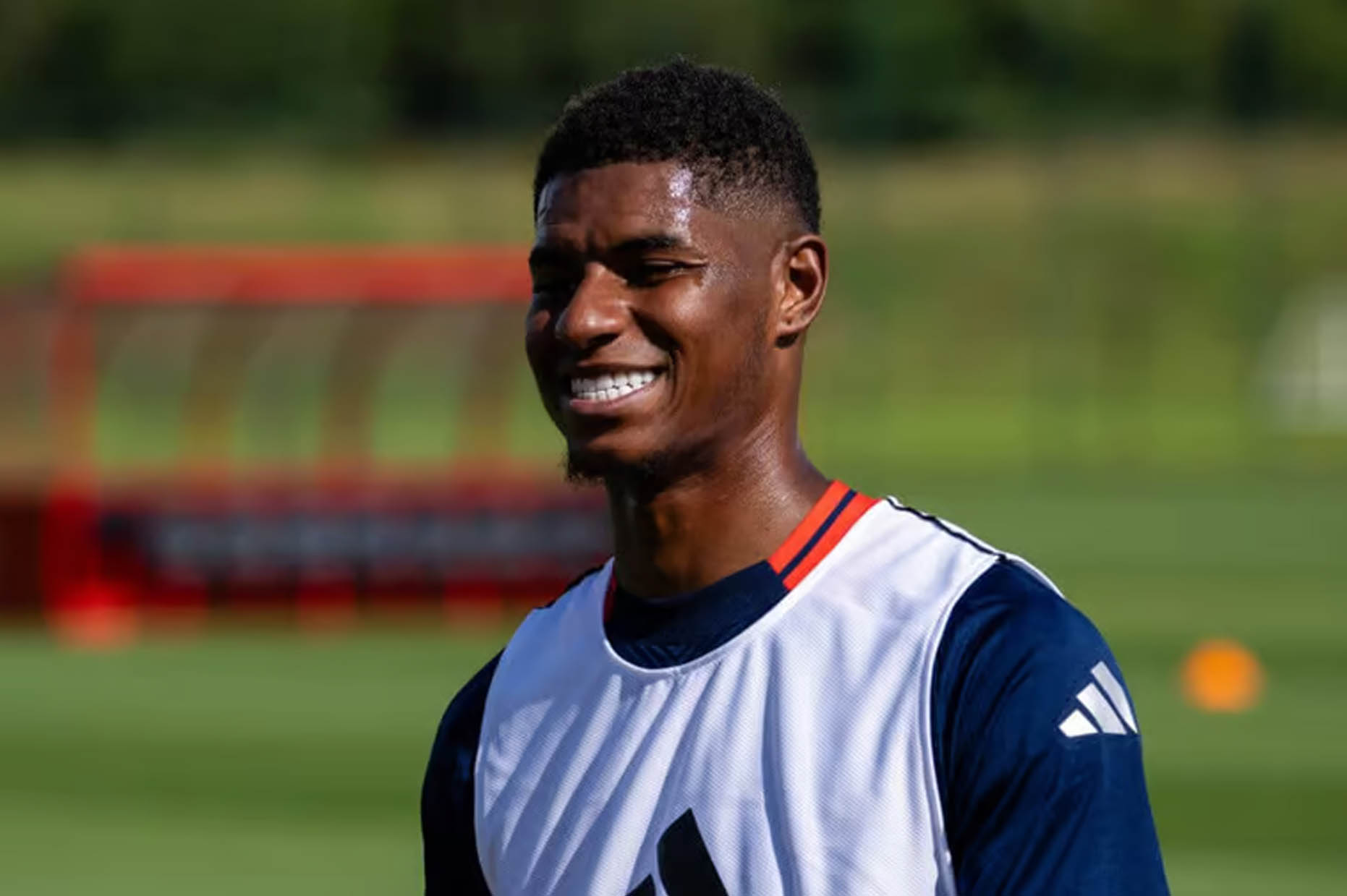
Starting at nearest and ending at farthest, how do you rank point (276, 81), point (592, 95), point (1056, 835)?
1. point (1056, 835)
2. point (592, 95)
3. point (276, 81)

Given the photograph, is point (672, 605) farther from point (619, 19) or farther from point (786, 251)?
point (619, 19)

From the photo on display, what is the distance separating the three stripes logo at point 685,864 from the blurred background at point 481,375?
6.57m

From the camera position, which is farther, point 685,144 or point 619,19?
point 619,19

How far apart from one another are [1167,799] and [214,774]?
425cm

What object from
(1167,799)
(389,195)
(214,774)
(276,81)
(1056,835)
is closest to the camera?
(1056,835)

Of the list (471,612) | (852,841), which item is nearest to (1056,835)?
(852,841)

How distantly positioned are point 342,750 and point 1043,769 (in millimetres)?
10199

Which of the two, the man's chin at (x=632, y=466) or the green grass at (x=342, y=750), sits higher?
the man's chin at (x=632, y=466)

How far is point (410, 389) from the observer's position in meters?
45.1

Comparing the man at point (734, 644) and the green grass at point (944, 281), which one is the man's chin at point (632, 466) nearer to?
the man at point (734, 644)

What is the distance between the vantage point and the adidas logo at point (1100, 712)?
2570 mm

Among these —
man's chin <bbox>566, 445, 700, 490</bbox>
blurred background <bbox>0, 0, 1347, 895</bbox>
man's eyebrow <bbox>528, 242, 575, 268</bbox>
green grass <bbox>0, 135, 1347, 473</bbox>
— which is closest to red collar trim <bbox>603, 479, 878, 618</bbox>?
man's chin <bbox>566, 445, 700, 490</bbox>

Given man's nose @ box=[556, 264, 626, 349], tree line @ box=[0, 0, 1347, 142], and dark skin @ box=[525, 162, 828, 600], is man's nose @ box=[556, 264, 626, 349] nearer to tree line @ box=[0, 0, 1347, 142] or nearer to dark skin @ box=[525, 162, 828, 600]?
dark skin @ box=[525, 162, 828, 600]

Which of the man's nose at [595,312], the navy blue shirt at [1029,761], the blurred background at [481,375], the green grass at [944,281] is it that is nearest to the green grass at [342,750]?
the blurred background at [481,375]
